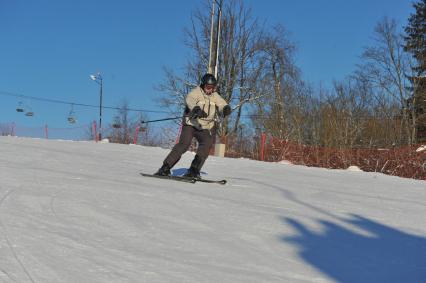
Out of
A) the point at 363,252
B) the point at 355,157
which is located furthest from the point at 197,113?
the point at 355,157

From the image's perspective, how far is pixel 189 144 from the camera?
8359mm

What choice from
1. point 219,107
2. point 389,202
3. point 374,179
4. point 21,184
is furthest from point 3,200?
point 374,179

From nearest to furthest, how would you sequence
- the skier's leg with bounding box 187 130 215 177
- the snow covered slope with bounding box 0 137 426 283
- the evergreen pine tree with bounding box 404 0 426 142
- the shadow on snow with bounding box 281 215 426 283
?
1. the snow covered slope with bounding box 0 137 426 283
2. the shadow on snow with bounding box 281 215 426 283
3. the skier's leg with bounding box 187 130 215 177
4. the evergreen pine tree with bounding box 404 0 426 142

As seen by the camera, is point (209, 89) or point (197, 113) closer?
point (197, 113)

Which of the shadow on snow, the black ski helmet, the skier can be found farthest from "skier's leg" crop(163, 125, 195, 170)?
the shadow on snow

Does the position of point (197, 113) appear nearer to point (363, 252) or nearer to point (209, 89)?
point (209, 89)

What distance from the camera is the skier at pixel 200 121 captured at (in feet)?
26.9

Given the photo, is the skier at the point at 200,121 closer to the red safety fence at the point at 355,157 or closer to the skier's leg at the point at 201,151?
the skier's leg at the point at 201,151

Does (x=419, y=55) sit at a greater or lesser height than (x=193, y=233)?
greater

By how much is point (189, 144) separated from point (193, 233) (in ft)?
13.7

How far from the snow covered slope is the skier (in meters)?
0.91

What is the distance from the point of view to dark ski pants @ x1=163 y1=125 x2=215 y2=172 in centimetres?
827

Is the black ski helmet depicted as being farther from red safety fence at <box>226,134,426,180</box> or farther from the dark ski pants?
red safety fence at <box>226,134,426,180</box>

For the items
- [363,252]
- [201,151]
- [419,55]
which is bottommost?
[363,252]
